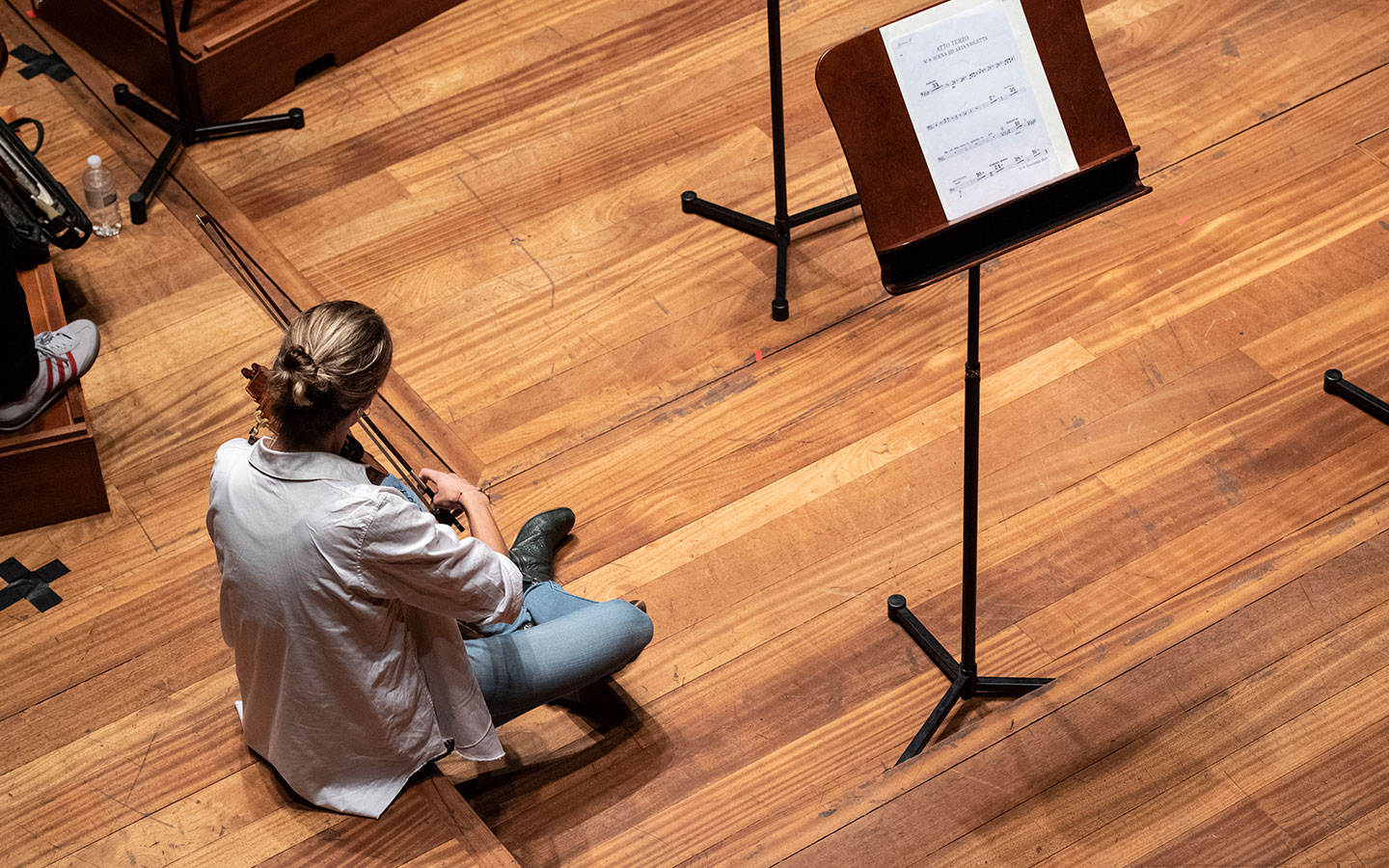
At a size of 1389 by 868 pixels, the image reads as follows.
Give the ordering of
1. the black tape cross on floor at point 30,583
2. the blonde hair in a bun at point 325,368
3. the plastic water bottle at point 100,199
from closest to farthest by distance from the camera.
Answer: the blonde hair in a bun at point 325,368, the black tape cross on floor at point 30,583, the plastic water bottle at point 100,199

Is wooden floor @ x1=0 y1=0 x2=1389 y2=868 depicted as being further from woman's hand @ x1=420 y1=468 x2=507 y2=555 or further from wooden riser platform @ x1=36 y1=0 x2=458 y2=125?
woman's hand @ x1=420 y1=468 x2=507 y2=555

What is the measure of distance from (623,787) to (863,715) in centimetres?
32

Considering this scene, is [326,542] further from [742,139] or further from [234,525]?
[742,139]

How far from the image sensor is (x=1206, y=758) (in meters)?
1.55

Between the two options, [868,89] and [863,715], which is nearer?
[868,89]

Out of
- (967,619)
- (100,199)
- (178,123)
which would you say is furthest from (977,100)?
(178,123)

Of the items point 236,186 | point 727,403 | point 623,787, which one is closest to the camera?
point 623,787

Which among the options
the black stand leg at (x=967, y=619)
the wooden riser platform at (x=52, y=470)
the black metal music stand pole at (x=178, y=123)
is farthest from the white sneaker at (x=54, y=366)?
the black stand leg at (x=967, y=619)

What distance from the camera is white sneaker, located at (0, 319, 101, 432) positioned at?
1.95m

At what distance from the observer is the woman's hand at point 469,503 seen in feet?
5.24

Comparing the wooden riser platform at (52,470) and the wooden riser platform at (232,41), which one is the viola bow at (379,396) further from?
the wooden riser platform at (232,41)

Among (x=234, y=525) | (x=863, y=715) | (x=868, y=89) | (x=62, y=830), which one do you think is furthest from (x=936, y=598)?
(x=62, y=830)

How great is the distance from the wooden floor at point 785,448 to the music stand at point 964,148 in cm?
47

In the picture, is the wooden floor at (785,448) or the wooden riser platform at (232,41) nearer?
the wooden floor at (785,448)
